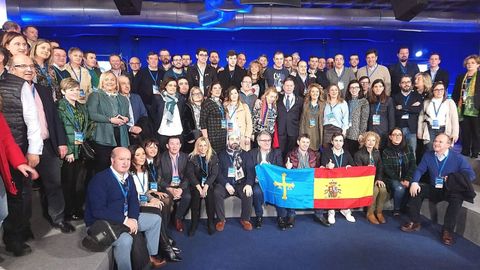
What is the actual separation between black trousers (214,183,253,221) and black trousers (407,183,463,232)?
1.91 metres

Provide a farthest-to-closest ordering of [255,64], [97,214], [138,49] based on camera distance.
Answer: [138,49]
[255,64]
[97,214]

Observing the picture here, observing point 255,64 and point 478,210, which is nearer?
point 478,210

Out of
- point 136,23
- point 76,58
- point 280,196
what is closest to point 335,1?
point 136,23

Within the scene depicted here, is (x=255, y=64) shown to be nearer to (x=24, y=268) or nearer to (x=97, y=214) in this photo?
(x=97, y=214)

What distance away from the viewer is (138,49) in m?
8.80

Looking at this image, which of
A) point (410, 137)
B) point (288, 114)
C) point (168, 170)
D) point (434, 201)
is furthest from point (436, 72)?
point (168, 170)

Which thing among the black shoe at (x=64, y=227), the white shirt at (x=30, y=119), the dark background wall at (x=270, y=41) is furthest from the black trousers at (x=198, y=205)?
the dark background wall at (x=270, y=41)

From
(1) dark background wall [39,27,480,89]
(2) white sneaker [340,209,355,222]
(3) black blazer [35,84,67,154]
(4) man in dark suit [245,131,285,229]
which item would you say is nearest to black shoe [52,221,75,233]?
(3) black blazer [35,84,67,154]

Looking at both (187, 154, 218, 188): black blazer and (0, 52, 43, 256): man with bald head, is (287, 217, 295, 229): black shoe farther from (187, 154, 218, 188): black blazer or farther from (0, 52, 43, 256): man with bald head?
(0, 52, 43, 256): man with bald head

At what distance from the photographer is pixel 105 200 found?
2.77m

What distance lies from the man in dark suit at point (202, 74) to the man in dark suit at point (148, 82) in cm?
45

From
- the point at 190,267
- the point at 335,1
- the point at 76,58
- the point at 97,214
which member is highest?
the point at 335,1

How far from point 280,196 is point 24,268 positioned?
8.77ft

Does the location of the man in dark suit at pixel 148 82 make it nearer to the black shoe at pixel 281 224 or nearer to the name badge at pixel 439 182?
the black shoe at pixel 281 224
